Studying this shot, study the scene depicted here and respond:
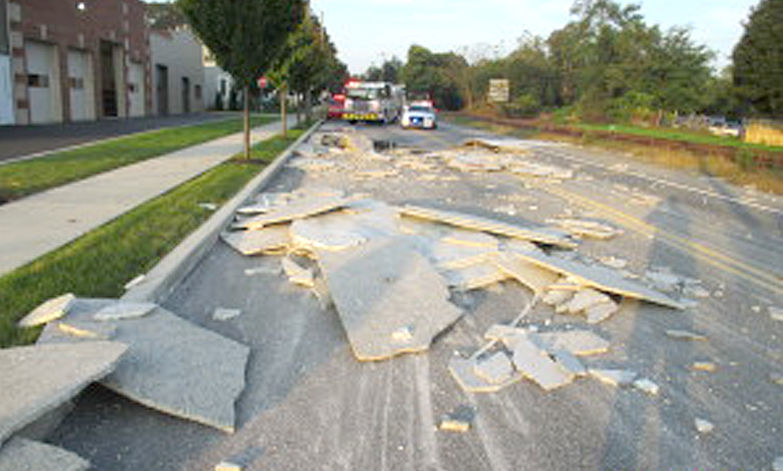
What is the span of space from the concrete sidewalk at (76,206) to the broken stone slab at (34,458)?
3328 millimetres

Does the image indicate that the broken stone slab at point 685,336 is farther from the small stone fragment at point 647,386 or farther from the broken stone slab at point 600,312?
the small stone fragment at point 647,386

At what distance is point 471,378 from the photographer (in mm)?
4301

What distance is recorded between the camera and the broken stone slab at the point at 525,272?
6188 mm

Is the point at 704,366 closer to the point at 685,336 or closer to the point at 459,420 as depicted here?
the point at 685,336

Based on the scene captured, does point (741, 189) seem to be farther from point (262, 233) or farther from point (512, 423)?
point (512, 423)

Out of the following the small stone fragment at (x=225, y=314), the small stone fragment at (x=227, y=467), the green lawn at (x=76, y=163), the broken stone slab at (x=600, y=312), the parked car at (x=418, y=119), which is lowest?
the small stone fragment at (x=227, y=467)

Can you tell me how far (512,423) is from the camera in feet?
12.3

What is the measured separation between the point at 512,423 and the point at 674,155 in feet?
71.8

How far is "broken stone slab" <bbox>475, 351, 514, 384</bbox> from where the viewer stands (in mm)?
4277

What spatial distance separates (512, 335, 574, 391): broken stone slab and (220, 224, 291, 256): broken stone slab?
11.7 ft

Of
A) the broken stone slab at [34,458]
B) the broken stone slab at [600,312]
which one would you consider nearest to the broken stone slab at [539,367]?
the broken stone slab at [600,312]

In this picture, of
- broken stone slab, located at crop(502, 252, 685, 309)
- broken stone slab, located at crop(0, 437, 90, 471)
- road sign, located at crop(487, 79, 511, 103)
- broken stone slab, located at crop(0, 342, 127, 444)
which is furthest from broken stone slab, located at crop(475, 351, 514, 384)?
road sign, located at crop(487, 79, 511, 103)

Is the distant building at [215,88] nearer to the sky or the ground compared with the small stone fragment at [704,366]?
nearer to the sky

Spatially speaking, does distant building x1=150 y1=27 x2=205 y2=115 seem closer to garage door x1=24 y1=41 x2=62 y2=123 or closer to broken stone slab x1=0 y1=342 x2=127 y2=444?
garage door x1=24 y1=41 x2=62 y2=123
